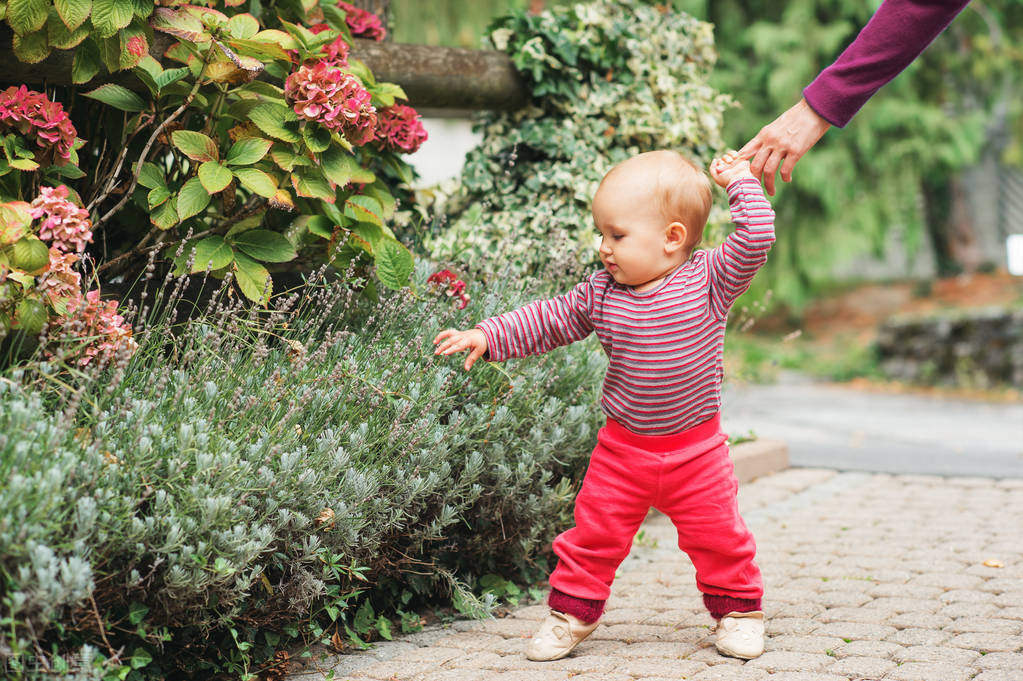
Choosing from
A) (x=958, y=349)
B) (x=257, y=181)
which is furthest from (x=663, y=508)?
(x=958, y=349)

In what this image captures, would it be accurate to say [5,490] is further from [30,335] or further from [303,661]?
[303,661]

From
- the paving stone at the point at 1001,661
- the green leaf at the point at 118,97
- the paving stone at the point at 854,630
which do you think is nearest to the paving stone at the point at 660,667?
the paving stone at the point at 854,630

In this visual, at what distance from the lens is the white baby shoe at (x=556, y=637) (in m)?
2.76

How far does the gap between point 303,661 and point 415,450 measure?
62 centimetres

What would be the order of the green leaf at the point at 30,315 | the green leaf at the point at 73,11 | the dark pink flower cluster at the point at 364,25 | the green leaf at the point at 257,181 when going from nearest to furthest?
the green leaf at the point at 30,315
the green leaf at the point at 73,11
the green leaf at the point at 257,181
the dark pink flower cluster at the point at 364,25

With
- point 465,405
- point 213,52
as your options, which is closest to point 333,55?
point 213,52

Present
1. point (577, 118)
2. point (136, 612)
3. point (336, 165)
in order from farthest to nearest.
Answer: point (577, 118) < point (336, 165) < point (136, 612)

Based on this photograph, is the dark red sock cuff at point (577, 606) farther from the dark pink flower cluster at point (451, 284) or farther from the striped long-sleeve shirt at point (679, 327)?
the dark pink flower cluster at point (451, 284)

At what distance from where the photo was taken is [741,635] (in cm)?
274

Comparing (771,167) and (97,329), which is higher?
(771,167)

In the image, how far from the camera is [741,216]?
2617mm

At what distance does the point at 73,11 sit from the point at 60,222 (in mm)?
566

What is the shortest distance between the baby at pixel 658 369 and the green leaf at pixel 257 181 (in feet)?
2.09

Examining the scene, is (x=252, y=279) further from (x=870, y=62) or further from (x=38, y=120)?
(x=870, y=62)
